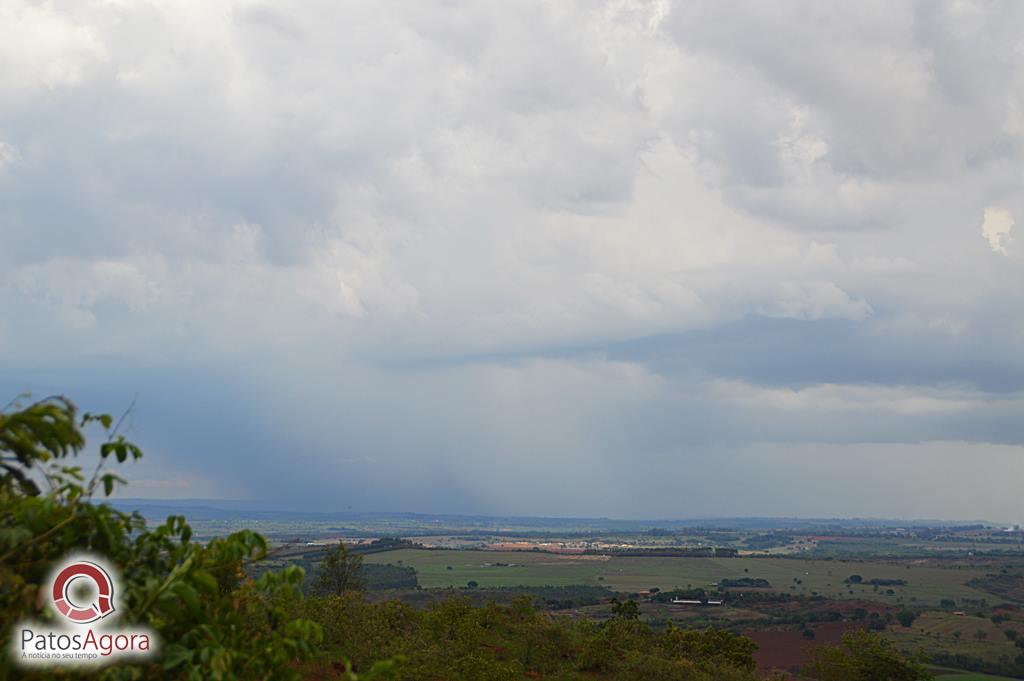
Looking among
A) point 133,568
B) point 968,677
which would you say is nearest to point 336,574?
point 133,568

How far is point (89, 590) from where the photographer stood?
7.79m

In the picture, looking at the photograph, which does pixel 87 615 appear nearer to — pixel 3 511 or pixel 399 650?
pixel 3 511

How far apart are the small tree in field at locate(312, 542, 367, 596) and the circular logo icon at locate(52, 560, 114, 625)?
6191 cm

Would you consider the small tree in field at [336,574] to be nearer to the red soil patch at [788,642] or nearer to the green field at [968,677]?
the red soil patch at [788,642]

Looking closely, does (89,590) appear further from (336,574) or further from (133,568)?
(336,574)

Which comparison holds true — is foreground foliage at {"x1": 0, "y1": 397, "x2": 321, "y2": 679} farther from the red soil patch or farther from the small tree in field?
the red soil patch

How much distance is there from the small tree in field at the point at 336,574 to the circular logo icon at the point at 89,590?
6191 cm

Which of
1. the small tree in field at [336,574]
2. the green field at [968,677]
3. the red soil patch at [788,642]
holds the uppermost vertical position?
the small tree in field at [336,574]

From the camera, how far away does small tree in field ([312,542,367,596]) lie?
6856cm

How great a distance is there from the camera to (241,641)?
8227mm

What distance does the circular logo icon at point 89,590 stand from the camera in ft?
25.0

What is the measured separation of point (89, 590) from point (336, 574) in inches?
2559

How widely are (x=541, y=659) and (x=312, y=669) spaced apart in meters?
16.0

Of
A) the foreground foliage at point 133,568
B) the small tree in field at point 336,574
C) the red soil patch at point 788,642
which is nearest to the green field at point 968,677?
the red soil patch at point 788,642
